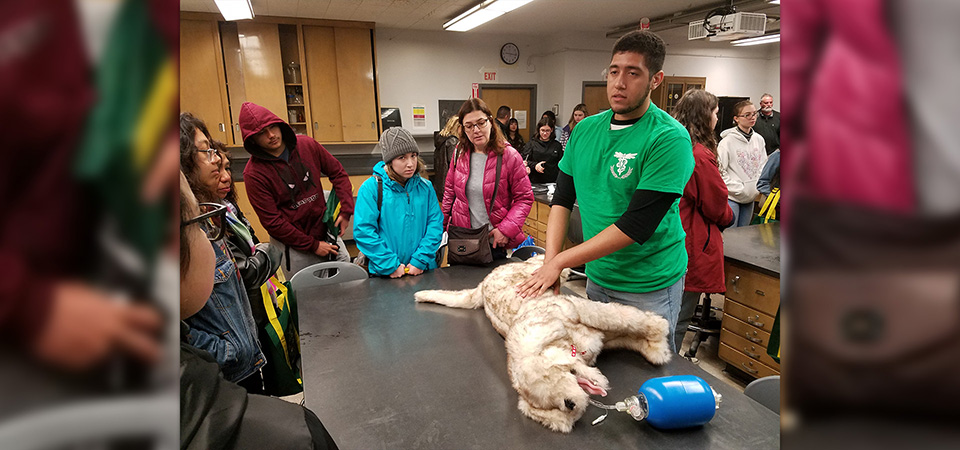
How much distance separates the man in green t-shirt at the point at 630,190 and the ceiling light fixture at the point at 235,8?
11.9 ft

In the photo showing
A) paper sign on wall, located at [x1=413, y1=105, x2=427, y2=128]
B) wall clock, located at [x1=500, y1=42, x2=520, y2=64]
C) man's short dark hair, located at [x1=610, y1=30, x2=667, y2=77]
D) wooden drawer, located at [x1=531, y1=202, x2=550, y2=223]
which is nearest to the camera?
man's short dark hair, located at [x1=610, y1=30, x2=667, y2=77]

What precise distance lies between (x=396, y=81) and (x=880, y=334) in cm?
710

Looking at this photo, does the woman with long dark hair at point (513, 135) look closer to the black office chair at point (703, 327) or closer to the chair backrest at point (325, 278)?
the black office chair at point (703, 327)

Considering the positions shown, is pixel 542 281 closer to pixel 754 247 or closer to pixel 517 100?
pixel 754 247

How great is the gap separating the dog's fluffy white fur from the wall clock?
6294 mm

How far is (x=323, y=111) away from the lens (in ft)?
19.9

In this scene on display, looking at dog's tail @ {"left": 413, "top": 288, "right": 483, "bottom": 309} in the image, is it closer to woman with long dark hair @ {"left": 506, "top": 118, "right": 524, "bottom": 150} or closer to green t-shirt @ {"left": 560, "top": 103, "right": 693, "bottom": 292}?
green t-shirt @ {"left": 560, "top": 103, "right": 693, "bottom": 292}

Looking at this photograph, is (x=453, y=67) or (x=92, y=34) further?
(x=453, y=67)

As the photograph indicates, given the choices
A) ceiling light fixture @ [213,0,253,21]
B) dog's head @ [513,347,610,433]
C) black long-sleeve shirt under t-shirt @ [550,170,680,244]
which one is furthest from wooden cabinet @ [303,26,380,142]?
dog's head @ [513,347,610,433]

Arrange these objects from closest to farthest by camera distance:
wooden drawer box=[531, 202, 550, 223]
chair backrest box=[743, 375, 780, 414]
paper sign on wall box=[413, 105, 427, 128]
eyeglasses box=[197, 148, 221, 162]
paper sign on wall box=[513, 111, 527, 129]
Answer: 1. chair backrest box=[743, 375, 780, 414]
2. eyeglasses box=[197, 148, 221, 162]
3. wooden drawer box=[531, 202, 550, 223]
4. paper sign on wall box=[413, 105, 427, 128]
5. paper sign on wall box=[513, 111, 527, 129]

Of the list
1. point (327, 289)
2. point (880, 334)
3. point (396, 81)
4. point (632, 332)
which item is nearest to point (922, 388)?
point (880, 334)

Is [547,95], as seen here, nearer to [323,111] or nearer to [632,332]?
[323,111]

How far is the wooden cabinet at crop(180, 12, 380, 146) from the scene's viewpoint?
5.45 metres

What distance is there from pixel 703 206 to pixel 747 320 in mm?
792
